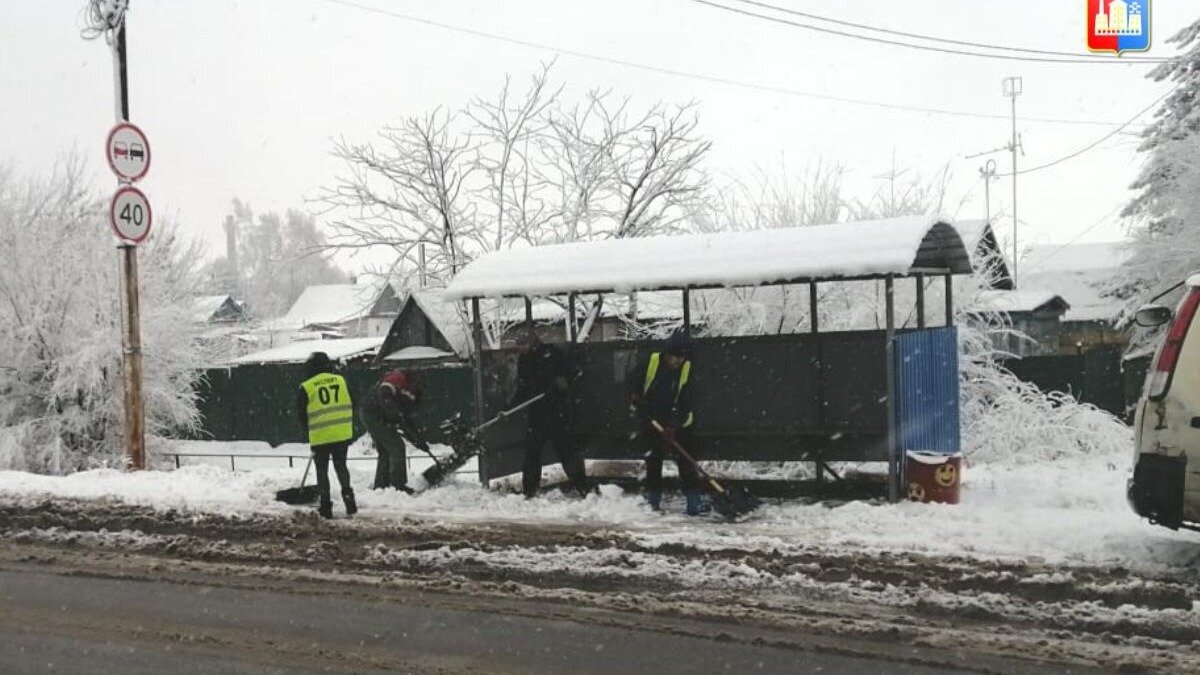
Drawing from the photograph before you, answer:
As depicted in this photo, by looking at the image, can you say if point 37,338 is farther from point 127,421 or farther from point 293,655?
point 293,655

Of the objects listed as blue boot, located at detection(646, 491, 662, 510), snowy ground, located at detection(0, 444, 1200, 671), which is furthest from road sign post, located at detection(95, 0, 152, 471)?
blue boot, located at detection(646, 491, 662, 510)

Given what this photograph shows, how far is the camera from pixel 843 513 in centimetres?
927

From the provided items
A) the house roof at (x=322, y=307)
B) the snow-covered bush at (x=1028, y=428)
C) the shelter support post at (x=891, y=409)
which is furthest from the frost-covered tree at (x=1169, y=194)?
the house roof at (x=322, y=307)

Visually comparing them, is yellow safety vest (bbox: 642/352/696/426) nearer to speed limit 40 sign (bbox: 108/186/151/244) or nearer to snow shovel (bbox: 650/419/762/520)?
snow shovel (bbox: 650/419/762/520)

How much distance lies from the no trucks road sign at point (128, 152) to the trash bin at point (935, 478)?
9.98 meters

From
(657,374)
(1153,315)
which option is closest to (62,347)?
(657,374)

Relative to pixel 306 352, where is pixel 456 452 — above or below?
below

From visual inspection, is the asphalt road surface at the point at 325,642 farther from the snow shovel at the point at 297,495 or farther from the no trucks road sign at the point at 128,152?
the no trucks road sign at the point at 128,152

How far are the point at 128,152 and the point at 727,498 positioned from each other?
877 centimetres

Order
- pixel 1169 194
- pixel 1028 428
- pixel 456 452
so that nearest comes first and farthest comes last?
pixel 456 452 < pixel 1028 428 < pixel 1169 194

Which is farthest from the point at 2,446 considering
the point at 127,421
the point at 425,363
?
the point at 425,363

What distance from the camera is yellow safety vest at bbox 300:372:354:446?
10109 mm

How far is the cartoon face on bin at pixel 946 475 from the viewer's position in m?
9.55

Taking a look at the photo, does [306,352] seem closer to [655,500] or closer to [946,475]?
[655,500]
